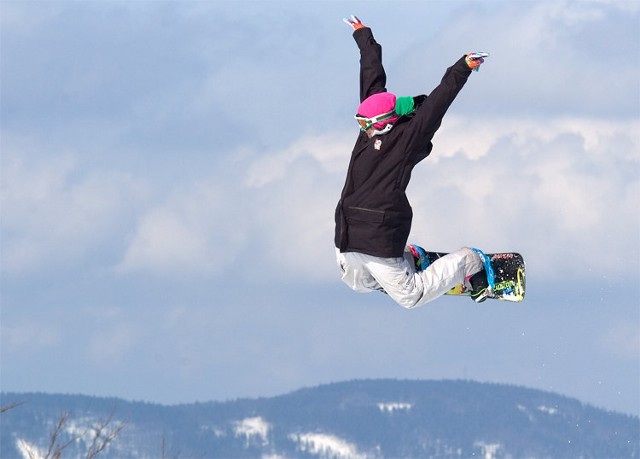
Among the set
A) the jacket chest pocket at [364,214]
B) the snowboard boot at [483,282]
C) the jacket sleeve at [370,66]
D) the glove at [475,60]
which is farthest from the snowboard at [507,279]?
the glove at [475,60]

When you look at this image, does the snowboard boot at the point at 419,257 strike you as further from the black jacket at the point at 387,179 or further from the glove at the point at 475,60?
the glove at the point at 475,60

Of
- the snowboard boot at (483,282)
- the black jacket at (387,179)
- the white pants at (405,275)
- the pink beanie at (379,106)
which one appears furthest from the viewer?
the snowboard boot at (483,282)

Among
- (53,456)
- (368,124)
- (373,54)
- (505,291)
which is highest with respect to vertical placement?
(373,54)

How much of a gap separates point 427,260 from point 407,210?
1439 mm

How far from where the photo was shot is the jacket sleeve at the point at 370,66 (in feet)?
45.7

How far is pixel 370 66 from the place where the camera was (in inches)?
552

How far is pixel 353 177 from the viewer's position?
1344cm

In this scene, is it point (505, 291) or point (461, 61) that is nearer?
point (461, 61)

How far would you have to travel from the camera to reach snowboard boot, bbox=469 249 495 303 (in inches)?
583

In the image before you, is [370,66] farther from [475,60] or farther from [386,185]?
[475,60]

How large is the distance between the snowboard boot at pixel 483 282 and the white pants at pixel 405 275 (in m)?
0.34

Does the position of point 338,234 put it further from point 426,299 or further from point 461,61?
point 461,61

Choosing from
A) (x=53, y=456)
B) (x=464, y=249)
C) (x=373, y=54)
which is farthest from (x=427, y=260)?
(x=53, y=456)

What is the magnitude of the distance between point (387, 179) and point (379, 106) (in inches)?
28.3
